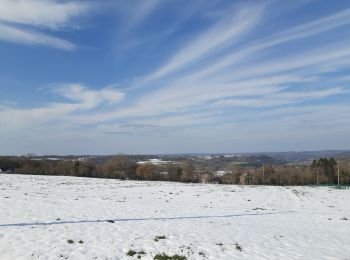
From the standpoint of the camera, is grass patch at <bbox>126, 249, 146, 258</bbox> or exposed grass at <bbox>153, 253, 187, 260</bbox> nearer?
exposed grass at <bbox>153, 253, 187, 260</bbox>

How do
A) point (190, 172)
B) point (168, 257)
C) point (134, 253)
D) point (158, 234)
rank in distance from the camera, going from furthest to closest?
point (190, 172)
point (158, 234)
point (134, 253)
point (168, 257)

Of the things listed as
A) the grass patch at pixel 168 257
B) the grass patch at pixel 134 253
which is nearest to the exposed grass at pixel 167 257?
the grass patch at pixel 168 257

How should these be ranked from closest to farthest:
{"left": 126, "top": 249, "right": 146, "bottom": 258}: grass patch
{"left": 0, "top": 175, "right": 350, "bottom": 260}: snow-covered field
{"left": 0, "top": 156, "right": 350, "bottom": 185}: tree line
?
{"left": 126, "top": 249, "right": 146, "bottom": 258}: grass patch → {"left": 0, "top": 175, "right": 350, "bottom": 260}: snow-covered field → {"left": 0, "top": 156, "right": 350, "bottom": 185}: tree line

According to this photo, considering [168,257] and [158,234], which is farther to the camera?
[158,234]

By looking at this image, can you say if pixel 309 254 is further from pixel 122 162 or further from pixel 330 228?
pixel 122 162

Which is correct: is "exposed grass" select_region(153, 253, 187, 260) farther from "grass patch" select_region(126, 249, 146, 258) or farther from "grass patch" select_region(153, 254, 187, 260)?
"grass patch" select_region(126, 249, 146, 258)

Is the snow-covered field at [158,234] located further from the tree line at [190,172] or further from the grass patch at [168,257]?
the tree line at [190,172]

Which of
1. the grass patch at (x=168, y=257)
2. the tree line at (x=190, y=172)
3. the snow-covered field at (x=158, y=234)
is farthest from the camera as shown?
the tree line at (x=190, y=172)

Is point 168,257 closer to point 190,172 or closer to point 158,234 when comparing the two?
point 158,234

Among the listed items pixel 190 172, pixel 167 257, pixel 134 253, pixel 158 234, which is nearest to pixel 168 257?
pixel 167 257

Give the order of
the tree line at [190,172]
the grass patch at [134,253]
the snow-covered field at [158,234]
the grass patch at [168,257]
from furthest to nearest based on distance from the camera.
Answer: the tree line at [190,172] < the snow-covered field at [158,234] < the grass patch at [134,253] < the grass patch at [168,257]

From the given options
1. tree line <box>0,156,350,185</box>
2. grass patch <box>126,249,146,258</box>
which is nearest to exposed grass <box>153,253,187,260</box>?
grass patch <box>126,249,146,258</box>

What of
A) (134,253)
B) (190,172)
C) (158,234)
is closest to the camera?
(134,253)

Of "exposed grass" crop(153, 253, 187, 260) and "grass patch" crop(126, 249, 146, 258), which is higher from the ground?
"grass patch" crop(126, 249, 146, 258)
